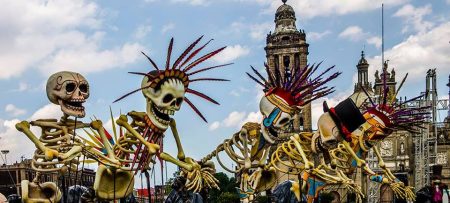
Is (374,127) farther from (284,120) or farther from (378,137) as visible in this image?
(284,120)

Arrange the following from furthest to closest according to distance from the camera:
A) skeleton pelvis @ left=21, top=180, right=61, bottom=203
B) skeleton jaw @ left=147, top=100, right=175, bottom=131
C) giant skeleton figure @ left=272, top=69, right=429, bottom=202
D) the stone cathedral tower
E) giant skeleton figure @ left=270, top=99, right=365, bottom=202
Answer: the stone cathedral tower
giant skeleton figure @ left=272, top=69, right=429, bottom=202
giant skeleton figure @ left=270, top=99, right=365, bottom=202
skeleton pelvis @ left=21, top=180, right=61, bottom=203
skeleton jaw @ left=147, top=100, right=175, bottom=131

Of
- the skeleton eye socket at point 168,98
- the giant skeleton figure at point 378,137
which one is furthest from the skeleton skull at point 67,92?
Answer: the giant skeleton figure at point 378,137

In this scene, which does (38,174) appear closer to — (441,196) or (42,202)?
(42,202)

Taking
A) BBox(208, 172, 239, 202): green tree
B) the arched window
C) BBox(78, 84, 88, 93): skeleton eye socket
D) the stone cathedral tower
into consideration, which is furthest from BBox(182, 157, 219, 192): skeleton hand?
the stone cathedral tower

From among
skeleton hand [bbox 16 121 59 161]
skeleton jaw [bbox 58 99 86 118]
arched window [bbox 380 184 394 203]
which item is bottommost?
arched window [bbox 380 184 394 203]

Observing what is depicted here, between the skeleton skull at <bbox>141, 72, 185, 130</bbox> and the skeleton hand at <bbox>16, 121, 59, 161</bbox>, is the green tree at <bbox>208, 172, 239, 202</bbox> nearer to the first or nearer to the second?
the skeleton skull at <bbox>141, 72, 185, 130</bbox>

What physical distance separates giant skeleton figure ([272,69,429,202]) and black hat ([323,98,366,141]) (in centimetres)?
2

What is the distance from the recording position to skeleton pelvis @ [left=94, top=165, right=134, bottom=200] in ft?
34.7

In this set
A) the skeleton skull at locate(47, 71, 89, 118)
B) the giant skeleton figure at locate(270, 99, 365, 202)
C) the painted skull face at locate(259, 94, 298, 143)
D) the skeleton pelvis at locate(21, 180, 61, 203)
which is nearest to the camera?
the skeleton skull at locate(47, 71, 89, 118)

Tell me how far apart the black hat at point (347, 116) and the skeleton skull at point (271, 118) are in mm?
1215

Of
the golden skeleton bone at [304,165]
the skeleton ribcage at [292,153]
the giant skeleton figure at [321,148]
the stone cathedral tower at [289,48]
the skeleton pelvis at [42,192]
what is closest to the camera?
the skeleton pelvis at [42,192]

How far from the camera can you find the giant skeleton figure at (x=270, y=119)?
14.2 metres

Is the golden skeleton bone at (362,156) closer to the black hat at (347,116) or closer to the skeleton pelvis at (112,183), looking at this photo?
the black hat at (347,116)

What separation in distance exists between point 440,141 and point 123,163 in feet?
138
